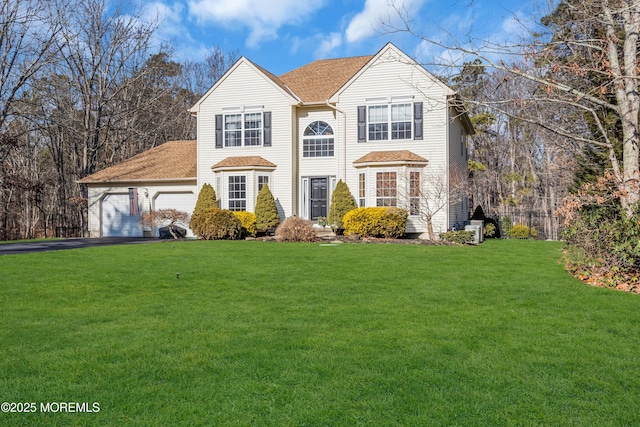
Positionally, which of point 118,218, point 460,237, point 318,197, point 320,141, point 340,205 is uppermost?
point 320,141

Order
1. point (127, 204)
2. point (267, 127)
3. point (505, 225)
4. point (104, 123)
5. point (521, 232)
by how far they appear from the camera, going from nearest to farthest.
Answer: point (267, 127) < point (127, 204) < point (521, 232) < point (505, 225) < point (104, 123)

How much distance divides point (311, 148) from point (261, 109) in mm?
2798

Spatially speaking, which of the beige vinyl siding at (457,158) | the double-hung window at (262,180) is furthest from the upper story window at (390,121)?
the double-hung window at (262,180)

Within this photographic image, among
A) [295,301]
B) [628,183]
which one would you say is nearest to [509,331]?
[295,301]

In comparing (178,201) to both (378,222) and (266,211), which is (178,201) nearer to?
(266,211)

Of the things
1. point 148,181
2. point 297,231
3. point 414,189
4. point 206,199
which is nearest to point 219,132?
point 206,199

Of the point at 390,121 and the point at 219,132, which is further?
the point at 219,132

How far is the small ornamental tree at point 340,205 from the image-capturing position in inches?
752

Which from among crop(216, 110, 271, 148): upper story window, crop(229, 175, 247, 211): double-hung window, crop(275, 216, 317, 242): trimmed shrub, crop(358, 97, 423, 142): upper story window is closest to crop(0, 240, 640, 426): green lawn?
crop(275, 216, 317, 242): trimmed shrub

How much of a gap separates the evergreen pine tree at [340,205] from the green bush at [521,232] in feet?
32.2

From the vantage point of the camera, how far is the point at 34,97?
28.5 meters

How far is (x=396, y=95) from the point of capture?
19.5 m

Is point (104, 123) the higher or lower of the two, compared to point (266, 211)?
higher

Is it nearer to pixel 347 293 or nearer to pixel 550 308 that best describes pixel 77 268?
pixel 347 293
